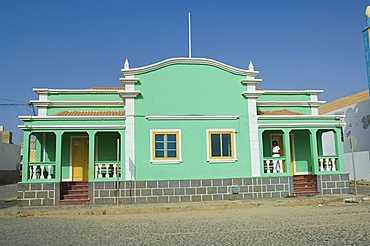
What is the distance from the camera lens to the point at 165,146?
1609 cm

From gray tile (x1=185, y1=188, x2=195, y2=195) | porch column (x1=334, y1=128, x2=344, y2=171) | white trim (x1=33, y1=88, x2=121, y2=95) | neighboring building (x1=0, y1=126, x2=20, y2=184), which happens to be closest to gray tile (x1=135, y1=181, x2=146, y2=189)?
gray tile (x1=185, y1=188, x2=195, y2=195)

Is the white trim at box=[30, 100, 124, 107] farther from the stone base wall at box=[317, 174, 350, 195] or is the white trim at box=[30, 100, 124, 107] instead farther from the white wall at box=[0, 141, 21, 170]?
the white wall at box=[0, 141, 21, 170]

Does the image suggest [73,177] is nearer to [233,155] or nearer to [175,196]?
[175,196]

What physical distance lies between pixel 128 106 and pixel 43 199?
16.5ft

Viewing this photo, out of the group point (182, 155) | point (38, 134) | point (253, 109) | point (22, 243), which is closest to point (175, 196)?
point (182, 155)

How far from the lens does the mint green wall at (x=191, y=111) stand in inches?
628

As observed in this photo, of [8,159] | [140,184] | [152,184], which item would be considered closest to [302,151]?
[152,184]

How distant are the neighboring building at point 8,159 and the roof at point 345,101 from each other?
1100 inches

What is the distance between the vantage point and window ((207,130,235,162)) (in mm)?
16312

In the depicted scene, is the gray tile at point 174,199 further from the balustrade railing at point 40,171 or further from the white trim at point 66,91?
the white trim at point 66,91

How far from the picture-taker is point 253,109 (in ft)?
55.4

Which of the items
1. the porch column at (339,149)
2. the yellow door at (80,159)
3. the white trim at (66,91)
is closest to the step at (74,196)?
the yellow door at (80,159)

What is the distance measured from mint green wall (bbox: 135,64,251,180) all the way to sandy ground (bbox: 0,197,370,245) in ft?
6.06

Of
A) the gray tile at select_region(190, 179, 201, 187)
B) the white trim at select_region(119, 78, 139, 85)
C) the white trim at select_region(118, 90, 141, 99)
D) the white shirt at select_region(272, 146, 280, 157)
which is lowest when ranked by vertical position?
the gray tile at select_region(190, 179, 201, 187)
